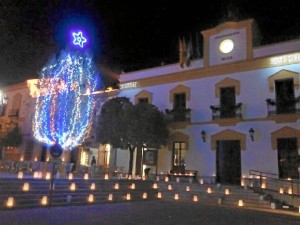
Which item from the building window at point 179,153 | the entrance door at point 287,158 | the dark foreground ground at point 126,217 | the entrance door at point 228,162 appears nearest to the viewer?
the dark foreground ground at point 126,217

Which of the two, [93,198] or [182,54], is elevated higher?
[182,54]

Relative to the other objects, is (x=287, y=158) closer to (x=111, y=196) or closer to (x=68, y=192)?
(x=111, y=196)

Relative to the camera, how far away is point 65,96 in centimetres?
2197

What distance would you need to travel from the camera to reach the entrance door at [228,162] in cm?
1866

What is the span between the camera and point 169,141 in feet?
69.2

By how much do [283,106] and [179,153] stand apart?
7.09 m

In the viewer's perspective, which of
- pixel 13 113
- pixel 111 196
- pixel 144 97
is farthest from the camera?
pixel 13 113

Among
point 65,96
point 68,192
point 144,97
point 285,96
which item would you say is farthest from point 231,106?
point 65,96

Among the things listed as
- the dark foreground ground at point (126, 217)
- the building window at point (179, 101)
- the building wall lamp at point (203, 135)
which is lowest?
the dark foreground ground at point (126, 217)

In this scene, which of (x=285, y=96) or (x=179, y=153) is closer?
(x=285, y=96)

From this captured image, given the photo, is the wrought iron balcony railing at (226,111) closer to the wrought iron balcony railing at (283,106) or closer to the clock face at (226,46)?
the wrought iron balcony railing at (283,106)

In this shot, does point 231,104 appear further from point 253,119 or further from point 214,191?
point 214,191

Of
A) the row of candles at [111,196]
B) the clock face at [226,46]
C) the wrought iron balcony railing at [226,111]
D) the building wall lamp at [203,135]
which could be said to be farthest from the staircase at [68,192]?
the clock face at [226,46]

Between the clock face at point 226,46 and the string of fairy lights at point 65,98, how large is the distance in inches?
353
